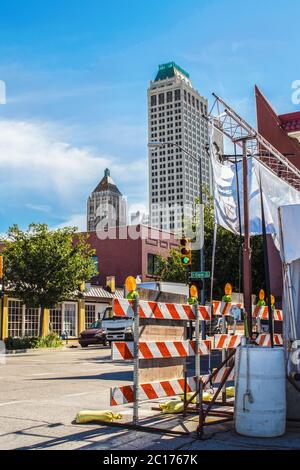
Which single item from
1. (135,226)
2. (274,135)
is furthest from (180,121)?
(274,135)

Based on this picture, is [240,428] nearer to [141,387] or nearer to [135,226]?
[141,387]

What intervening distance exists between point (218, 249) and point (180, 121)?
3990 cm

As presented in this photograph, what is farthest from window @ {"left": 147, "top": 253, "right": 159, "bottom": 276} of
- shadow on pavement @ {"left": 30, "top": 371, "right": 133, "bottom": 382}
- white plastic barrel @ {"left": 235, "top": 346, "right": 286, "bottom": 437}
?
white plastic barrel @ {"left": 235, "top": 346, "right": 286, "bottom": 437}

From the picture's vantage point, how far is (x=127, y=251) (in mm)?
53875

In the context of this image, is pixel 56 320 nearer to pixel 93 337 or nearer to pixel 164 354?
pixel 93 337

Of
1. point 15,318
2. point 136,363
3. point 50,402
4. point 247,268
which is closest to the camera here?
point 136,363

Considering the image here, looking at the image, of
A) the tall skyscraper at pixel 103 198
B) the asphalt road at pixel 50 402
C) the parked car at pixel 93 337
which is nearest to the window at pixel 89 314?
the parked car at pixel 93 337

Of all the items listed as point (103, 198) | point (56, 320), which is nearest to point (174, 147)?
point (56, 320)

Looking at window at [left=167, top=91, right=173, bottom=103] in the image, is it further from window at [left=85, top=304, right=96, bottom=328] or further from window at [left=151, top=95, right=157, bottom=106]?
window at [left=85, top=304, right=96, bottom=328]

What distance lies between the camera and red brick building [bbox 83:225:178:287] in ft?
174

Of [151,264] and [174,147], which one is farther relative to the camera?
[174,147]

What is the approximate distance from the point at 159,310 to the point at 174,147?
62.5 m

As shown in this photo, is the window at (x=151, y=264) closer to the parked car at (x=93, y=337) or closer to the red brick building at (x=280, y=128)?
the parked car at (x=93, y=337)

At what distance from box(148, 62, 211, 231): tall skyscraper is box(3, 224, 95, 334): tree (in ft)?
103
